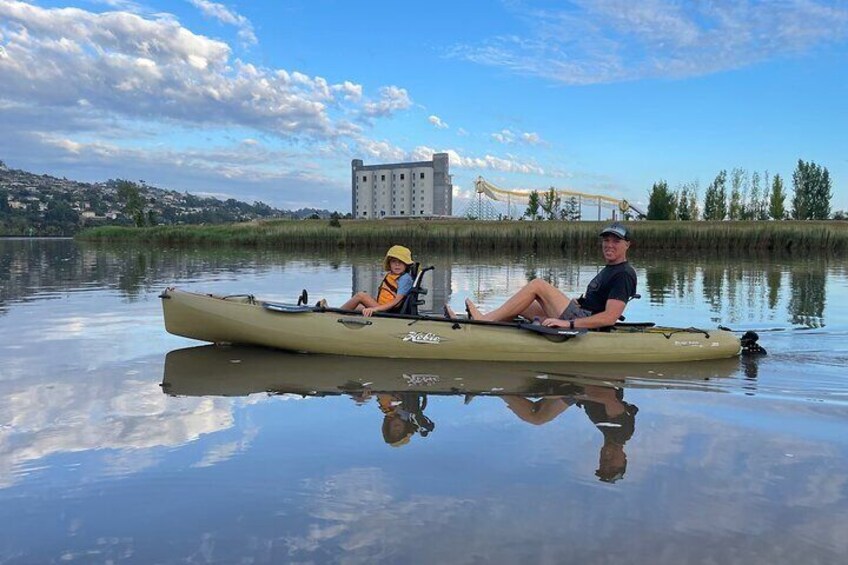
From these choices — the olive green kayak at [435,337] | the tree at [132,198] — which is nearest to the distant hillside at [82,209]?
the tree at [132,198]

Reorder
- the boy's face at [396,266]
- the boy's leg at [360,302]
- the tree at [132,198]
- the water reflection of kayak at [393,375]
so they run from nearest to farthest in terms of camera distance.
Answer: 1. the water reflection of kayak at [393,375]
2. the boy's face at [396,266]
3. the boy's leg at [360,302]
4. the tree at [132,198]

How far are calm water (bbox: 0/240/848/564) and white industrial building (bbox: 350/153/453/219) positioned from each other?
97388 mm

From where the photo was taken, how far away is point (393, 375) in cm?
676

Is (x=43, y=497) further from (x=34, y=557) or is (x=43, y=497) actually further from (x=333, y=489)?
(x=333, y=489)

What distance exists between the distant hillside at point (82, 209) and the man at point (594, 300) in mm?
67238

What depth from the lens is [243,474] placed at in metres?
3.97

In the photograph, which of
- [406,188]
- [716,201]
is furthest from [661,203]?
[406,188]

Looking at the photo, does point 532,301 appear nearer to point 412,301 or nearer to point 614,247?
point 614,247

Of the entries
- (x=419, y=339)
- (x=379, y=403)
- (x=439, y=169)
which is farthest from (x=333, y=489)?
(x=439, y=169)

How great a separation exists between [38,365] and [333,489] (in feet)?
16.2

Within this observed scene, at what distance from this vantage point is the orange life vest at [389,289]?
26.2ft

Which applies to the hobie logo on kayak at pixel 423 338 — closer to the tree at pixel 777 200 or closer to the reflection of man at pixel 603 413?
the reflection of man at pixel 603 413

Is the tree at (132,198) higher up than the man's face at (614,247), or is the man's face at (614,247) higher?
the tree at (132,198)

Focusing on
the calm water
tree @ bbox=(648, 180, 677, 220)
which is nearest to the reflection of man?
the calm water
